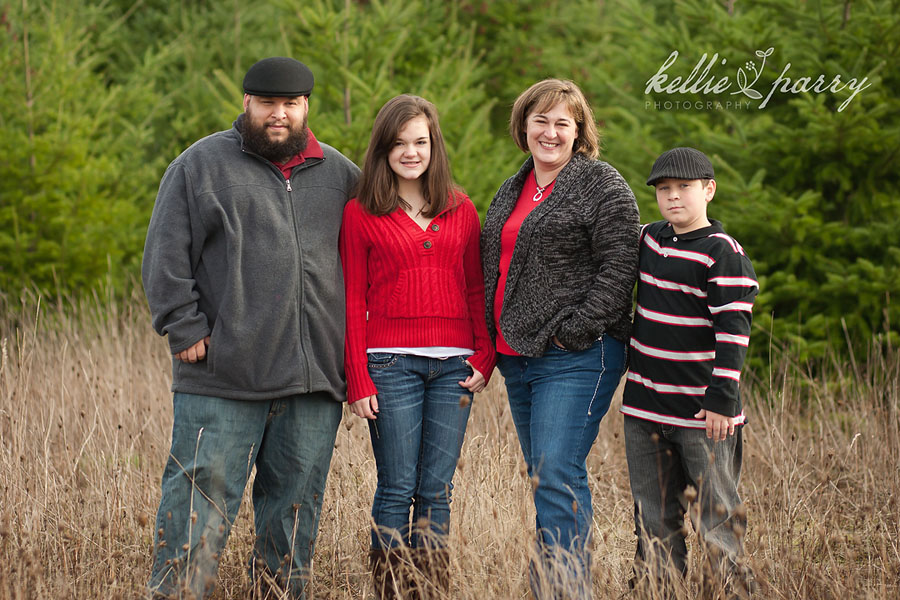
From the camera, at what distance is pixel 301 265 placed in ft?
10.5

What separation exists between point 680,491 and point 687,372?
0.52 metres

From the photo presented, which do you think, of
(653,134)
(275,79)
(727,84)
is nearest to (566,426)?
(275,79)

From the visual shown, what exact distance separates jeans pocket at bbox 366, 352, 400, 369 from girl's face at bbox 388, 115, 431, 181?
0.71m

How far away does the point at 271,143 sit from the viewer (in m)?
3.19

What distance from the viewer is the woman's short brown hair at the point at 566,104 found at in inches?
125

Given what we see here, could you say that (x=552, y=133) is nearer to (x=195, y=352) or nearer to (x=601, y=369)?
(x=601, y=369)

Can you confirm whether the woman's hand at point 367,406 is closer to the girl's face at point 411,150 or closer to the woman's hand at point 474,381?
the woman's hand at point 474,381

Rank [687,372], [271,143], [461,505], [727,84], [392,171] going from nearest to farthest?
1. [687,372]
2. [271,143]
3. [392,171]
4. [461,505]
5. [727,84]

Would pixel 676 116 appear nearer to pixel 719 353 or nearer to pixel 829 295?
pixel 829 295

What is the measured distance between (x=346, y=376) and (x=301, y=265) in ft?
1.57

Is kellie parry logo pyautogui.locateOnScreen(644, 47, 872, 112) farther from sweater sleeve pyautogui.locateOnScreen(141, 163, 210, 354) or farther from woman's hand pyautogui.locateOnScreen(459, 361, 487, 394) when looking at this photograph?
sweater sleeve pyautogui.locateOnScreen(141, 163, 210, 354)

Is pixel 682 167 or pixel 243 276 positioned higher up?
pixel 682 167

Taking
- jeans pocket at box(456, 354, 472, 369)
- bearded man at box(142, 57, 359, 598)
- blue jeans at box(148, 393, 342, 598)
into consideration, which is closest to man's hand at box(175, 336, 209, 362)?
bearded man at box(142, 57, 359, 598)

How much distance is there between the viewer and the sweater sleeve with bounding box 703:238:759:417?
9.15 ft
